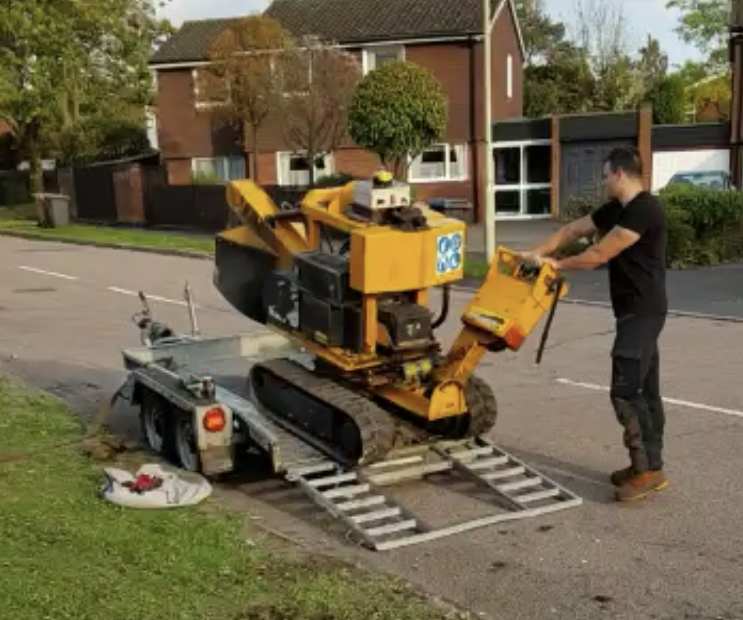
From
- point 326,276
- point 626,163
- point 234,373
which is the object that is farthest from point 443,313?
point 234,373

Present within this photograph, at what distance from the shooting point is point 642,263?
6191mm

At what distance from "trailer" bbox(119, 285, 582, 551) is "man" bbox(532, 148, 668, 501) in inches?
20.1

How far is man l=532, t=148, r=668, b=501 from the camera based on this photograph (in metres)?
6.12

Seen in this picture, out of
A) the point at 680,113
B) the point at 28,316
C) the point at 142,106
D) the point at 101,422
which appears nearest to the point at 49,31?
the point at 142,106

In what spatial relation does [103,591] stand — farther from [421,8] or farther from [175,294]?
[421,8]

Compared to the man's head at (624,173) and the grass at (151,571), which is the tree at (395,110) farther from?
the grass at (151,571)

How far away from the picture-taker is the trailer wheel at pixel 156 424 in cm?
725

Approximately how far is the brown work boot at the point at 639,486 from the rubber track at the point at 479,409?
1007 mm

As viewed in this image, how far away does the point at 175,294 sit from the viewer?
668 inches

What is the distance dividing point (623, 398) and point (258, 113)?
28.3 meters

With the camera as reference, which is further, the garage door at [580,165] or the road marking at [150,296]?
the garage door at [580,165]

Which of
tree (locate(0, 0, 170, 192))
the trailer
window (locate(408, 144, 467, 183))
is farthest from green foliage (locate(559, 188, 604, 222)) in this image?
tree (locate(0, 0, 170, 192))

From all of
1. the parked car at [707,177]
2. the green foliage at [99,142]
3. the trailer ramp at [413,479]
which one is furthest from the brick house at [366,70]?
the trailer ramp at [413,479]

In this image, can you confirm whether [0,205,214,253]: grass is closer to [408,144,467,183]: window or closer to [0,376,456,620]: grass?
[408,144,467,183]: window
